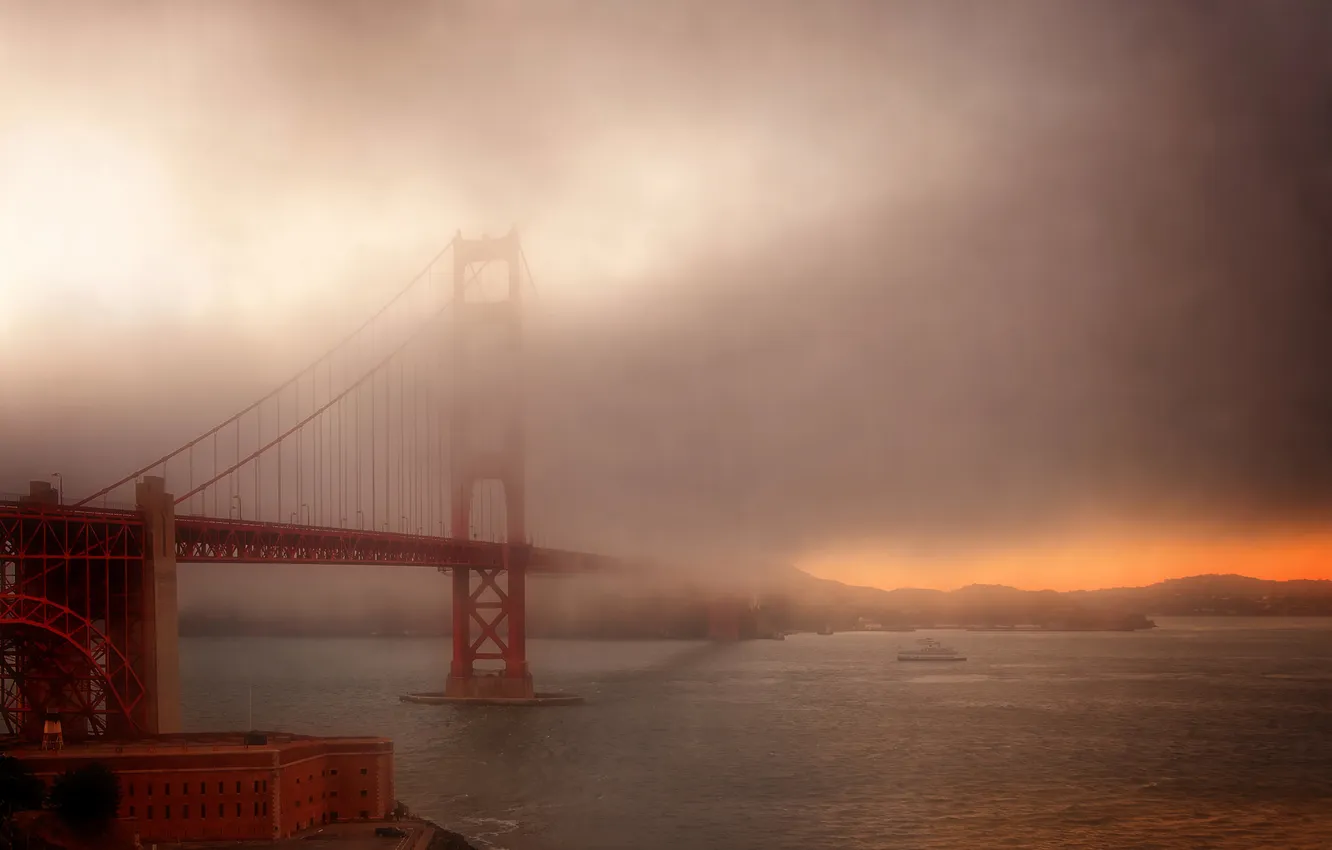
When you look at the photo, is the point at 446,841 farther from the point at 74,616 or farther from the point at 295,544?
the point at 295,544

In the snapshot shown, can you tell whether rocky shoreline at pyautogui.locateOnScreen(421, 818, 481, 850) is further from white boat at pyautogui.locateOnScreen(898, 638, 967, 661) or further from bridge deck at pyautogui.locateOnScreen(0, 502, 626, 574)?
white boat at pyautogui.locateOnScreen(898, 638, 967, 661)

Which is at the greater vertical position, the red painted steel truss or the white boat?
the red painted steel truss

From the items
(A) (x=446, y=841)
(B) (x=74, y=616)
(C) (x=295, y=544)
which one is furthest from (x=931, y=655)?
(B) (x=74, y=616)

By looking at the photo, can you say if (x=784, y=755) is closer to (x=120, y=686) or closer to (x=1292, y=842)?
(x=1292, y=842)

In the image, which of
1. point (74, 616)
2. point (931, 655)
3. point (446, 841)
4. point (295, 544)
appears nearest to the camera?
point (446, 841)

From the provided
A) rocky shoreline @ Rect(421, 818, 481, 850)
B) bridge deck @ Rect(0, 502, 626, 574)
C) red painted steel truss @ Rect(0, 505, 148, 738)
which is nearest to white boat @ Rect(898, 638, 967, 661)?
bridge deck @ Rect(0, 502, 626, 574)

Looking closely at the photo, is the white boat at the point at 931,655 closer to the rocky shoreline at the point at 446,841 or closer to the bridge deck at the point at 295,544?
the bridge deck at the point at 295,544

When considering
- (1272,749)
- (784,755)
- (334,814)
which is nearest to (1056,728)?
(1272,749)

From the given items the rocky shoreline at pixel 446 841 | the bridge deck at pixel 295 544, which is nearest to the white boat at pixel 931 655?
the bridge deck at pixel 295 544
